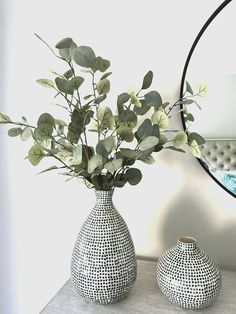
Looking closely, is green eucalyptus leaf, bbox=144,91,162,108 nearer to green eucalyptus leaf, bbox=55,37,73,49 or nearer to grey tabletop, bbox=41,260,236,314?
green eucalyptus leaf, bbox=55,37,73,49

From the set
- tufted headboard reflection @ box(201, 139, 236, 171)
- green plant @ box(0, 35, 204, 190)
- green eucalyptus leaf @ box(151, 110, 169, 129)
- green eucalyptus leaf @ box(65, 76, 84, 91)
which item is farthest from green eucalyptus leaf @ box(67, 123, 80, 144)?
tufted headboard reflection @ box(201, 139, 236, 171)

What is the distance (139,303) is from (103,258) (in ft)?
0.57

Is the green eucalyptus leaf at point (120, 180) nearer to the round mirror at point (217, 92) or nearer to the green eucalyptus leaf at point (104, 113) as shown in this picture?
the green eucalyptus leaf at point (104, 113)

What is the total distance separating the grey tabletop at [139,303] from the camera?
31.6 inches

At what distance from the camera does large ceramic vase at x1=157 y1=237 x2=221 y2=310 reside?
76 cm

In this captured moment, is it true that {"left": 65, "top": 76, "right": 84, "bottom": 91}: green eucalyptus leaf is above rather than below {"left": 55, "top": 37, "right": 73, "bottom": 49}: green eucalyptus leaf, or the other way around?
below

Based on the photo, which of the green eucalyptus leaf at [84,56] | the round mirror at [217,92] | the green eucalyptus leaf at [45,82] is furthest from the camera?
the round mirror at [217,92]

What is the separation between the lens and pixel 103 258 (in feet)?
2.60

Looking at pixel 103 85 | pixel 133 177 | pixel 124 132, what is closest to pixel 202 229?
pixel 133 177

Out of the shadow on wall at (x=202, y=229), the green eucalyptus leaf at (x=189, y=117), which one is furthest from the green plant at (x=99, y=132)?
the shadow on wall at (x=202, y=229)

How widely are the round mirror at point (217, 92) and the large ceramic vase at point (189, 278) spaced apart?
292 mm

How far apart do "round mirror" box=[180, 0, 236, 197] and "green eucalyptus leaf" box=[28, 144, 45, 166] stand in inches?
19.2

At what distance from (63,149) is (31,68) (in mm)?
509

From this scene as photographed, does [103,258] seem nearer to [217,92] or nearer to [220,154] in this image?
[220,154]
